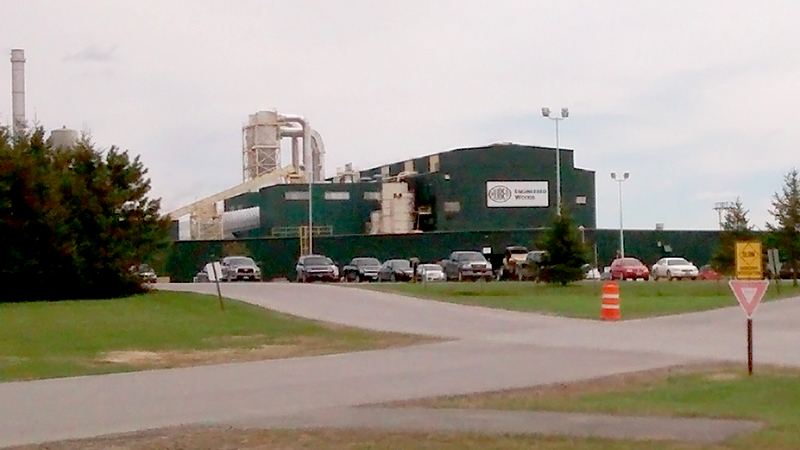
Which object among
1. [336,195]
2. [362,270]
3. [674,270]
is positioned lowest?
[674,270]

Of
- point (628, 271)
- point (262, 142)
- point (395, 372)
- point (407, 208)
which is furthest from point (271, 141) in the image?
point (395, 372)

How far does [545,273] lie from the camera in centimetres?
5022

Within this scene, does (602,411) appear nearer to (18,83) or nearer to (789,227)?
(789,227)

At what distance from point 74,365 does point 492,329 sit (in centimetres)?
1120

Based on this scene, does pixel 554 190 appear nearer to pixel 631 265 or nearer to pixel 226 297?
pixel 631 265

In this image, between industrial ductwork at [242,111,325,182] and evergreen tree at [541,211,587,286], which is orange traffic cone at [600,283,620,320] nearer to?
evergreen tree at [541,211,587,286]

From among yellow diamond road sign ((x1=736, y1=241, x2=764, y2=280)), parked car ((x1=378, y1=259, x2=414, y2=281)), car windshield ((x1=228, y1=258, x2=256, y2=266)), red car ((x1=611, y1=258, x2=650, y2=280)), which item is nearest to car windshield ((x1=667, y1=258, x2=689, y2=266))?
red car ((x1=611, y1=258, x2=650, y2=280))

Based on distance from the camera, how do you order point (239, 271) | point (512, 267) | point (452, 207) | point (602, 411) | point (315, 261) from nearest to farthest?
1. point (602, 411)
2. point (239, 271)
3. point (315, 261)
4. point (512, 267)
5. point (452, 207)

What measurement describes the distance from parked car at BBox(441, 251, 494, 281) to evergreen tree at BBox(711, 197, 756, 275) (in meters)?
16.2

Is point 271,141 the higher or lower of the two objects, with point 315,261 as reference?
higher

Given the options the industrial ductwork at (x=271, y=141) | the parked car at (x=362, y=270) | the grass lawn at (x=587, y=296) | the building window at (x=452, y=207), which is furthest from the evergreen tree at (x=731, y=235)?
the industrial ductwork at (x=271, y=141)

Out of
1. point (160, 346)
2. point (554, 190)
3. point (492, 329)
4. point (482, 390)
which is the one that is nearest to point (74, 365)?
point (160, 346)

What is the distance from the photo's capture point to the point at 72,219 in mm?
39469

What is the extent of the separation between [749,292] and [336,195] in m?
73.9
